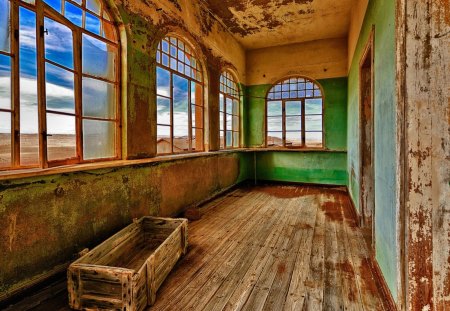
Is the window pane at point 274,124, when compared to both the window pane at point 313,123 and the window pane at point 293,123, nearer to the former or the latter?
the window pane at point 293,123

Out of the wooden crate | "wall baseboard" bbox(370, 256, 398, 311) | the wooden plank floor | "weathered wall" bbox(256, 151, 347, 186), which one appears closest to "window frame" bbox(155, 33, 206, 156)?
the wooden plank floor

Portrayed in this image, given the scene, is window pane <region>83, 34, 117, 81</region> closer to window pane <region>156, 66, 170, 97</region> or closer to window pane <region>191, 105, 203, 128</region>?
window pane <region>156, 66, 170, 97</region>

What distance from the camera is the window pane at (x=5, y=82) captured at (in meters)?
1.82

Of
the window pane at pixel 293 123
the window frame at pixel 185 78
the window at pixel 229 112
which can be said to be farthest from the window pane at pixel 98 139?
the window pane at pixel 293 123

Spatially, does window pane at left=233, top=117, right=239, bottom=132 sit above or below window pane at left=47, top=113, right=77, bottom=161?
above

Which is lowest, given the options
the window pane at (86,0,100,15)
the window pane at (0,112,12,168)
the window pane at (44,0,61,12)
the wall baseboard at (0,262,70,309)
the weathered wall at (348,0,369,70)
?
the wall baseboard at (0,262,70,309)

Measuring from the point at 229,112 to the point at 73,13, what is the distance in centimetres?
406

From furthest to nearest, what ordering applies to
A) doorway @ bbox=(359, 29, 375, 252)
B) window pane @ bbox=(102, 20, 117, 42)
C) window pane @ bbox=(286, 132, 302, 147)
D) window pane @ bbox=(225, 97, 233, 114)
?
window pane @ bbox=(286, 132, 302, 147) < window pane @ bbox=(225, 97, 233, 114) < doorway @ bbox=(359, 29, 375, 252) < window pane @ bbox=(102, 20, 117, 42)

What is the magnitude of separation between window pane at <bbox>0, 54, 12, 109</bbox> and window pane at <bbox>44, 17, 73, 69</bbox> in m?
0.33

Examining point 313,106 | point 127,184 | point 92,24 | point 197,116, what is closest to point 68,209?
point 127,184

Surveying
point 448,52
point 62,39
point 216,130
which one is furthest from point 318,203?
point 62,39

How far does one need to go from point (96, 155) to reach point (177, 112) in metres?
1.63

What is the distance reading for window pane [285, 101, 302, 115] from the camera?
6.47 metres

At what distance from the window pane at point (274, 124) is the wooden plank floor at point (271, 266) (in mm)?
3026
